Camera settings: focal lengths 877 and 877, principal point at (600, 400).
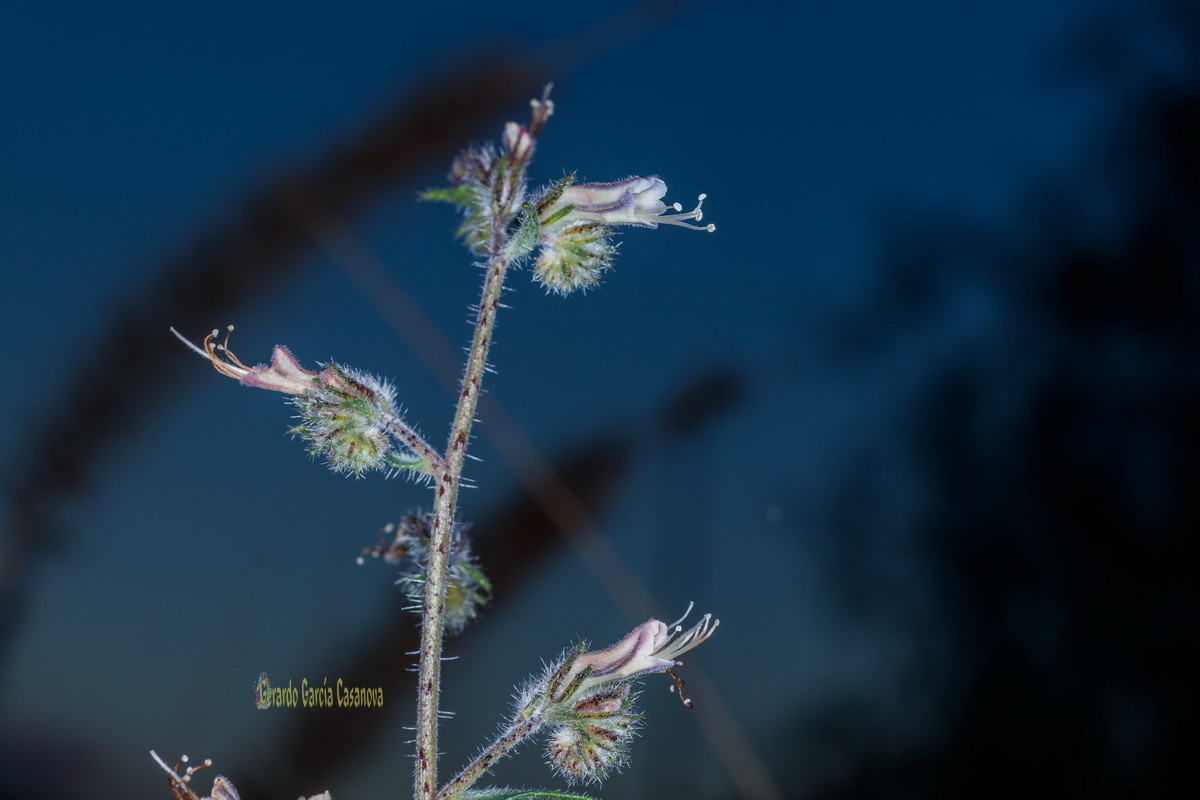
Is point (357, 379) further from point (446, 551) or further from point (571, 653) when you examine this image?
point (571, 653)

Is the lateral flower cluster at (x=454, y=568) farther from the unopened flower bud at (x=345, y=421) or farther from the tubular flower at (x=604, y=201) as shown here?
the tubular flower at (x=604, y=201)

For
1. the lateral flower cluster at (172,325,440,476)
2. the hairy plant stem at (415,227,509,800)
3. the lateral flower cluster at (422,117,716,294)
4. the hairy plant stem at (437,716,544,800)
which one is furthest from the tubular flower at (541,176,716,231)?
the hairy plant stem at (437,716,544,800)

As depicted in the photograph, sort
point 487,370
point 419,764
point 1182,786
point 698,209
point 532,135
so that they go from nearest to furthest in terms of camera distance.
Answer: point 419,764
point 532,135
point 487,370
point 698,209
point 1182,786

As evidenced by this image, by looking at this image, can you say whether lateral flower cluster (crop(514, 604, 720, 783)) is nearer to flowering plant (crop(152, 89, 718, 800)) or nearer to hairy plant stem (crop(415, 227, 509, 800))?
flowering plant (crop(152, 89, 718, 800))

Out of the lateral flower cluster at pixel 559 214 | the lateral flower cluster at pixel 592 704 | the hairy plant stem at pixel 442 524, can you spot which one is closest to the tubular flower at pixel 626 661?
the lateral flower cluster at pixel 592 704

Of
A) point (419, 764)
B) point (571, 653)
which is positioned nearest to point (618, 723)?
point (571, 653)

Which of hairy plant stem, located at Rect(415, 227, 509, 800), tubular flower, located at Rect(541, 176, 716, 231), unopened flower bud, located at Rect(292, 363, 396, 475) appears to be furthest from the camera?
tubular flower, located at Rect(541, 176, 716, 231)
